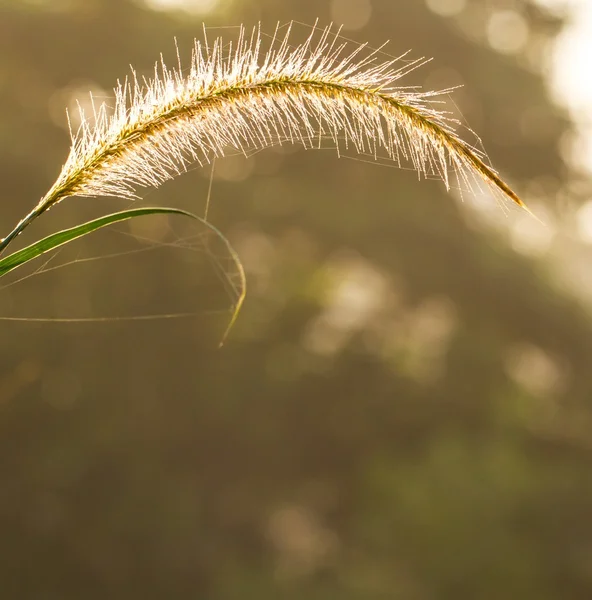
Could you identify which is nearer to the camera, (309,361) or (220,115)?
(220,115)

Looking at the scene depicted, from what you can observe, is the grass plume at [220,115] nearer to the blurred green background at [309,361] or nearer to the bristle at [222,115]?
the bristle at [222,115]

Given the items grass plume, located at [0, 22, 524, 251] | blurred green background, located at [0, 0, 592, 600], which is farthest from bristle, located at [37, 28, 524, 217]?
blurred green background, located at [0, 0, 592, 600]

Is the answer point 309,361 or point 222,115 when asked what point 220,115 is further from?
point 309,361

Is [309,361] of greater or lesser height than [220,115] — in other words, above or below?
above

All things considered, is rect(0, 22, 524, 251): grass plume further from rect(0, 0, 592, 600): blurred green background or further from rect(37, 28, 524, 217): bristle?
rect(0, 0, 592, 600): blurred green background

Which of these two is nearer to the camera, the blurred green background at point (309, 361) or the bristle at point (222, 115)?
the bristle at point (222, 115)

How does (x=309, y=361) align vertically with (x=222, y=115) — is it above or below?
above

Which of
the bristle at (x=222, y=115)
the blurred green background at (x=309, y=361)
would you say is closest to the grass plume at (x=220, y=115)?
the bristle at (x=222, y=115)

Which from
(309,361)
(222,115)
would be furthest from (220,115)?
(309,361)
